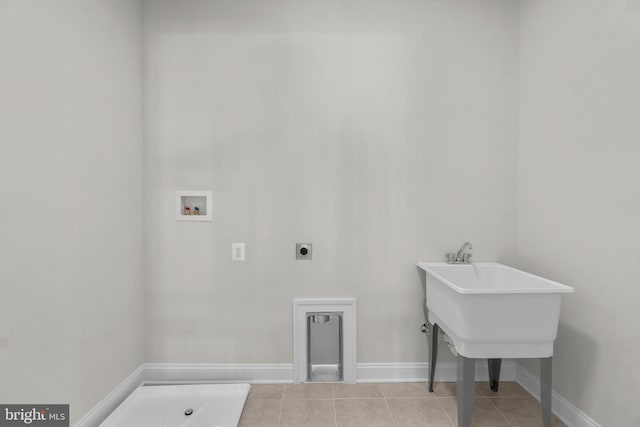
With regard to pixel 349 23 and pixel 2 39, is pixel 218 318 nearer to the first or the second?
pixel 2 39

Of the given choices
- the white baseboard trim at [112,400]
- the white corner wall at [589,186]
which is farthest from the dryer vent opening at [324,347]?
the white corner wall at [589,186]

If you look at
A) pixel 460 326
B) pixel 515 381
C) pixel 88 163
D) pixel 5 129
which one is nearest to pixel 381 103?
pixel 460 326

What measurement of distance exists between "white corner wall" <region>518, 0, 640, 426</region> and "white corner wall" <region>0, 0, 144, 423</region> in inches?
96.1

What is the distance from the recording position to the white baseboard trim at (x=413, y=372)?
2.04 m

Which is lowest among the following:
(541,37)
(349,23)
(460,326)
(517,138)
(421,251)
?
(460,326)

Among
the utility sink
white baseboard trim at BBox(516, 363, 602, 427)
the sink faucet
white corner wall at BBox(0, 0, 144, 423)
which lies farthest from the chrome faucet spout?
white corner wall at BBox(0, 0, 144, 423)

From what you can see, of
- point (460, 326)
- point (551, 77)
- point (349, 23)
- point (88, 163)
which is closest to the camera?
point (460, 326)

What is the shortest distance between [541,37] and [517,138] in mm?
578

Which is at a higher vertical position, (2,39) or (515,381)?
(2,39)

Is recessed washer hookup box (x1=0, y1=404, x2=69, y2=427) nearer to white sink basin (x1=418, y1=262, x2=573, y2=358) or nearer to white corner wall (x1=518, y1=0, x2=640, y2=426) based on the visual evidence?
white sink basin (x1=418, y1=262, x2=573, y2=358)

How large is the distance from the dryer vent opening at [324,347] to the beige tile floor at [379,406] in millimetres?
68

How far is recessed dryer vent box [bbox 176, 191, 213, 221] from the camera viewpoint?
6.67 ft

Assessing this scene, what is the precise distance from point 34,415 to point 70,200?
0.91 meters

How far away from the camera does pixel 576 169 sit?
1601mm
